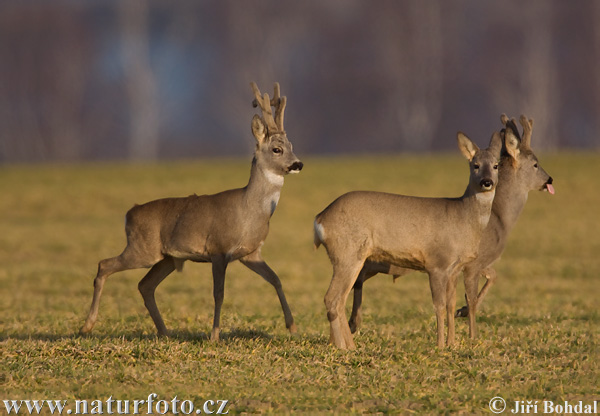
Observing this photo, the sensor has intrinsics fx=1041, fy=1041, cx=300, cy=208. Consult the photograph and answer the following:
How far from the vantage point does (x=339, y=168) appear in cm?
3438

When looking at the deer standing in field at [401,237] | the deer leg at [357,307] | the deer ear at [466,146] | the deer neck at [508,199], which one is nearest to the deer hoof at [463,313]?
the deer neck at [508,199]

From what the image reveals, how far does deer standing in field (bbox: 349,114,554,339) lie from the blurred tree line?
3663 cm

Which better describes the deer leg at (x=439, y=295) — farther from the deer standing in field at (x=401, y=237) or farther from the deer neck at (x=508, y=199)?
the deer neck at (x=508, y=199)

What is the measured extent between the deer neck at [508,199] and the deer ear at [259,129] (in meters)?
2.44

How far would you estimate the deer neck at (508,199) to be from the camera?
34.2 feet

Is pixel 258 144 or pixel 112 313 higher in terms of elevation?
pixel 258 144

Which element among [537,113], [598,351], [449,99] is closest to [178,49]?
[449,99]

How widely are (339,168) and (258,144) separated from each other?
24.4 m

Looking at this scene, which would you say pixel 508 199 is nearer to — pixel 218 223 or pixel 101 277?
pixel 218 223

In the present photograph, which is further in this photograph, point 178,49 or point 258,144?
point 178,49

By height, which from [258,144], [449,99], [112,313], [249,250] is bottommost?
[112,313]

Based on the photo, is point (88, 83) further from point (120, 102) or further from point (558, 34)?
point (558, 34)

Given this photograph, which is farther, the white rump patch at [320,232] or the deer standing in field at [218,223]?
the deer standing in field at [218,223]

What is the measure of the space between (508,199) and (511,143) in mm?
566
